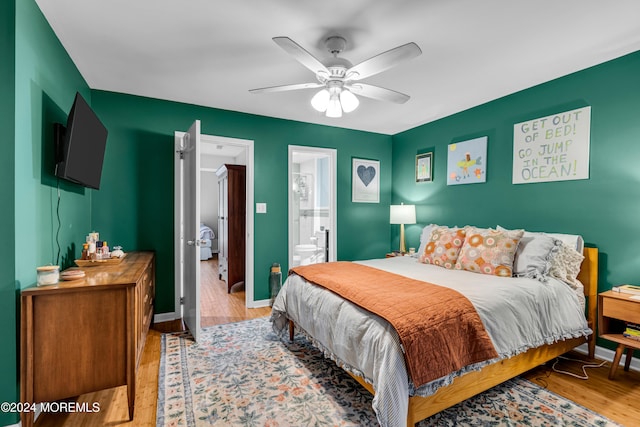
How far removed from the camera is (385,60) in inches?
76.9

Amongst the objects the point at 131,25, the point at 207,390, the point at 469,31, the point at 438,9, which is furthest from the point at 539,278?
the point at 131,25

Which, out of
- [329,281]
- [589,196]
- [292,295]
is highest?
[589,196]

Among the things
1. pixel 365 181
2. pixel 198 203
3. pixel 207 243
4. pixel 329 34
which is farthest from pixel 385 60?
pixel 207 243

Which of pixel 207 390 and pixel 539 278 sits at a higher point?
pixel 539 278

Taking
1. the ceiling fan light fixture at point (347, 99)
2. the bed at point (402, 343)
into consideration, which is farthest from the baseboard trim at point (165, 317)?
the ceiling fan light fixture at point (347, 99)

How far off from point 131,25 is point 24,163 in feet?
3.72

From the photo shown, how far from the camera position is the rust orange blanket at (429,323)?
161cm

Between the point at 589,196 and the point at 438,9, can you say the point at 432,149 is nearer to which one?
the point at 589,196

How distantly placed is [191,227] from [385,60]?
2308mm

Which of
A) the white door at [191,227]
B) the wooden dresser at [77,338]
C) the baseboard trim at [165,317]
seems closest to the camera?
the wooden dresser at [77,338]

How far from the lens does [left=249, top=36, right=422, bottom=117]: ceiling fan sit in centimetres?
187

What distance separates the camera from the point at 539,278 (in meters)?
2.46

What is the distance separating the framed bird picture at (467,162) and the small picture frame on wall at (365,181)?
3.82 ft

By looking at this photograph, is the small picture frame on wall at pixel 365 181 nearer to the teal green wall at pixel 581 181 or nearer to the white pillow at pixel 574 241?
the teal green wall at pixel 581 181
